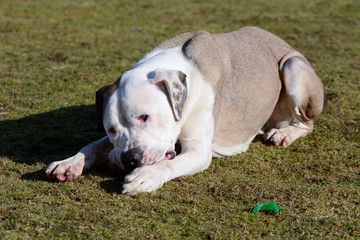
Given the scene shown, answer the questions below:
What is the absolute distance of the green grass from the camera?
359 cm

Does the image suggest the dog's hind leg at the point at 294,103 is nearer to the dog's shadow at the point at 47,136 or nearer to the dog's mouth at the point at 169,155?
the dog's mouth at the point at 169,155

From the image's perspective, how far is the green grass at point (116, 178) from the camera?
11.8 ft

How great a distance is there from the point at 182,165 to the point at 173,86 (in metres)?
0.68

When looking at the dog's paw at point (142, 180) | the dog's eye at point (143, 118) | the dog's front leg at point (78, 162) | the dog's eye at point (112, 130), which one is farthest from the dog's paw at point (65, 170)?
the dog's eye at point (143, 118)

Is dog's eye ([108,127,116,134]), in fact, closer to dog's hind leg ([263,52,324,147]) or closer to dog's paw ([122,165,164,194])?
dog's paw ([122,165,164,194])

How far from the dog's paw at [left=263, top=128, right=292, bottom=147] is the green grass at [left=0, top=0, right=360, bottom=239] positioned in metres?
0.10

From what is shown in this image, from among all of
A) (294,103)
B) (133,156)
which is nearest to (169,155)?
(133,156)

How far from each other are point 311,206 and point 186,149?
49.7 inches

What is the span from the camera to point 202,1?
54.0 feet

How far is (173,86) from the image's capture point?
442cm

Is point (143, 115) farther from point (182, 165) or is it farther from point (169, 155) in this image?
point (182, 165)

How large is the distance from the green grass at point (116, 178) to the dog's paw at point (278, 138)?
10 cm

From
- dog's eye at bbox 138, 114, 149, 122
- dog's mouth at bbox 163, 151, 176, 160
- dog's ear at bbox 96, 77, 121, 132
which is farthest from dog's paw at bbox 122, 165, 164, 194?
dog's ear at bbox 96, 77, 121, 132

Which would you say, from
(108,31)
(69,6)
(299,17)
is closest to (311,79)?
(108,31)
